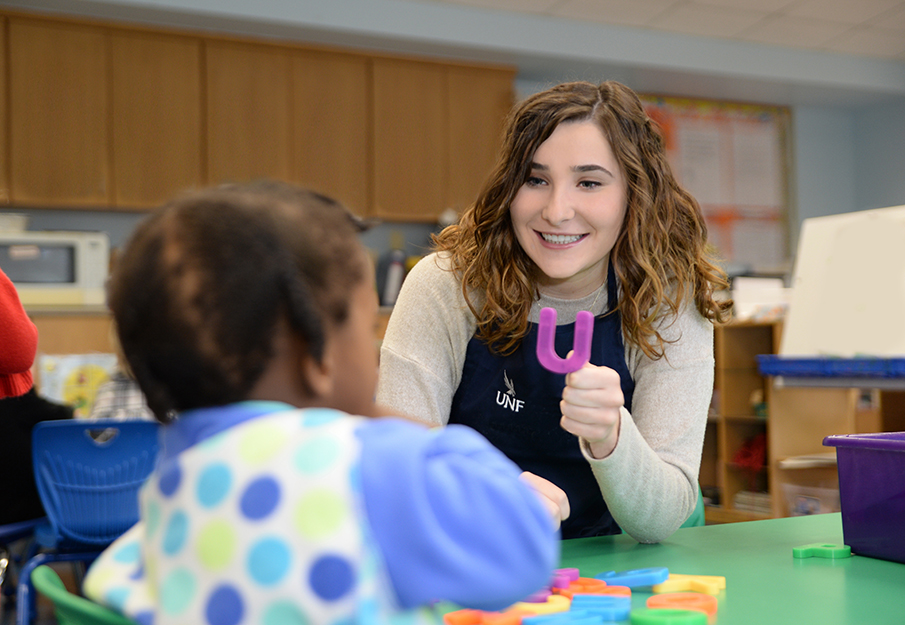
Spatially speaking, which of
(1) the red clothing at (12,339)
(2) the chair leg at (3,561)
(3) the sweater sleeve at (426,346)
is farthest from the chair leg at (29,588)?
(3) the sweater sleeve at (426,346)

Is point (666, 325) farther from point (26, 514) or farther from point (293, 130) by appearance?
point (293, 130)

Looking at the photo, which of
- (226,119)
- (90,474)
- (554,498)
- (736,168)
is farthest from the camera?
(736,168)

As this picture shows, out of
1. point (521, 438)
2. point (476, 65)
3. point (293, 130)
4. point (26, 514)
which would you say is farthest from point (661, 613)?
point (476, 65)

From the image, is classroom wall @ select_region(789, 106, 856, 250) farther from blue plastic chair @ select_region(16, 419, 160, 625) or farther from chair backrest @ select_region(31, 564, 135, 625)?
chair backrest @ select_region(31, 564, 135, 625)

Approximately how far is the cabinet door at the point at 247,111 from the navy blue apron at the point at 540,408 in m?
3.62

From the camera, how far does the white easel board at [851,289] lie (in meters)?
2.24

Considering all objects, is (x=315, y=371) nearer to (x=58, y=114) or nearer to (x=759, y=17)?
(x=58, y=114)

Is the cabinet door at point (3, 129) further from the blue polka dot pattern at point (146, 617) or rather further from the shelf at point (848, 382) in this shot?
the blue polka dot pattern at point (146, 617)

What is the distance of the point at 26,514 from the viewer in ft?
8.70

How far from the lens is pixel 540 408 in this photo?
137cm

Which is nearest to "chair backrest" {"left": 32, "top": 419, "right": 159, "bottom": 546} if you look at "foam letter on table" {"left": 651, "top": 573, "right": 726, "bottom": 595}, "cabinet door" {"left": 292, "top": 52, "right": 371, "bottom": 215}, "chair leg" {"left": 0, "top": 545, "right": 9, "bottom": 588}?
"chair leg" {"left": 0, "top": 545, "right": 9, "bottom": 588}

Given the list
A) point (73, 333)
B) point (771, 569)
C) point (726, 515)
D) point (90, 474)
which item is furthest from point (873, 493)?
point (73, 333)

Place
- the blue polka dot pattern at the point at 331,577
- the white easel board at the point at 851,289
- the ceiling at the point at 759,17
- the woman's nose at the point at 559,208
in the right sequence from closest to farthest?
the blue polka dot pattern at the point at 331,577, the woman's nose at the point at 559,208, the white easel board at the point at 851,289, the ceiling at the point at 759,17

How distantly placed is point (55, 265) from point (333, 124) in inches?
68.7
